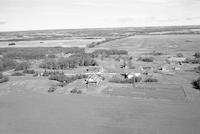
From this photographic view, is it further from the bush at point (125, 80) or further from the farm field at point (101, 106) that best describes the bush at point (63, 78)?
the bush at point (125, 80)

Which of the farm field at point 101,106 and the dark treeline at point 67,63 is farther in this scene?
Answer: the dark treeline at point 67,63

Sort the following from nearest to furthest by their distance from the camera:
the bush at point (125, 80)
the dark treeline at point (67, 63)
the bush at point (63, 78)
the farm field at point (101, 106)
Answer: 1. the farm field at point (101, 106)
2. the bush at point (125, 80)
3. the bush at point (63, 78)
4. the dark treeline at point (67, 63)

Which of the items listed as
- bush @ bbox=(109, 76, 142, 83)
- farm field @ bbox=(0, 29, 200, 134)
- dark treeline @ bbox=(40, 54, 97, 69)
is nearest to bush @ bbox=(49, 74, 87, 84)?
farm field @ bbox=(0, 29, 200, 134)

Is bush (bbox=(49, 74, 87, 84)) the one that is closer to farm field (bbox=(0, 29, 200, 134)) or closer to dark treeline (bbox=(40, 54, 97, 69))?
farm field (bbox=(0, 29, 200, 134))

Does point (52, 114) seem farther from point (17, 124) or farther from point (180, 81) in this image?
point (180, 81)

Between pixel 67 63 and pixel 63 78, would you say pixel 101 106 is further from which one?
pixel 67 63

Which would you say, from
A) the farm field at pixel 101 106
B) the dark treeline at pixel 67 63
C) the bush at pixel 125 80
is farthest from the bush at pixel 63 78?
the dark treeline at pixel 67 63

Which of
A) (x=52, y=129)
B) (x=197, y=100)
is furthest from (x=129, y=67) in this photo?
(x=52, y=129)

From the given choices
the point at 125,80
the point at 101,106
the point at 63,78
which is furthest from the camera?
the point at 63,78

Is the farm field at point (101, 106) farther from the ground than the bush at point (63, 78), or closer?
closer

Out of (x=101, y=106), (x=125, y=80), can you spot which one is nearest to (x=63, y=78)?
(x=125, y=80)

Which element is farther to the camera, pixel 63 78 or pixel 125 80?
pixel 63 78

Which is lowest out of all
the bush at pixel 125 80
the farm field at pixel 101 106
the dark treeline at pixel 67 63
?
the farm field at pixel 101 106
